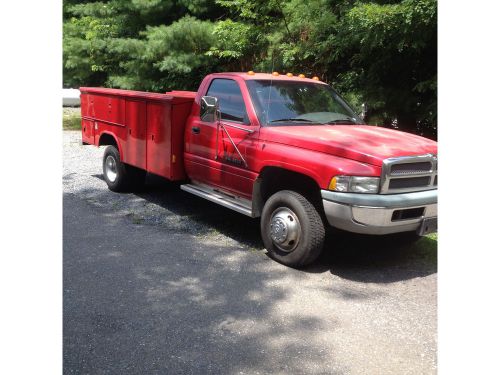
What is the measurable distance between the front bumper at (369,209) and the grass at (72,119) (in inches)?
602

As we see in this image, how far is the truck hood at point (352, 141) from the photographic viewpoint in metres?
5.29

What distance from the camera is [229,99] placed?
6789 millimetres

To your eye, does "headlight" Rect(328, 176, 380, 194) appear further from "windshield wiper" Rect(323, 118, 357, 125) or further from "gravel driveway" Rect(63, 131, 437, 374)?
"windshield wiper" Rect(323, 118, 357, 125)

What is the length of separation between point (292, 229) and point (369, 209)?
2.85ft

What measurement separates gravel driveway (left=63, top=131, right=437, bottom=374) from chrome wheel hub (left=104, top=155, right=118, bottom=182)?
1.45 meters

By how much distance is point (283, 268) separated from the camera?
5.77m

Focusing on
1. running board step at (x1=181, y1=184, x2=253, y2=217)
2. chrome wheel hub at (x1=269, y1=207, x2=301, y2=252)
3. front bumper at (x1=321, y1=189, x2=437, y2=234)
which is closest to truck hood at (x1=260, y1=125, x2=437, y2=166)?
front bumper at (x1=321, y1=189, x2=437, y2=234)

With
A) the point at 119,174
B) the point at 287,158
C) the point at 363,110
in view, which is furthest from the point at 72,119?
the point at 287,158

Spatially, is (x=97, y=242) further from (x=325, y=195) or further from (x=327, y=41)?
(x=327, y=41)

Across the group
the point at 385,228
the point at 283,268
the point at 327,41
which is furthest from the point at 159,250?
the point at 327,41

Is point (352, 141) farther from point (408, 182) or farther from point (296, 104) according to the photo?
point (296, 104)

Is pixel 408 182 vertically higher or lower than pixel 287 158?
lower

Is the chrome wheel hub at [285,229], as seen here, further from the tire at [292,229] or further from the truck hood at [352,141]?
the truck hood at [352,141]

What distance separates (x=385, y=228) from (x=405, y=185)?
0.49 metres
